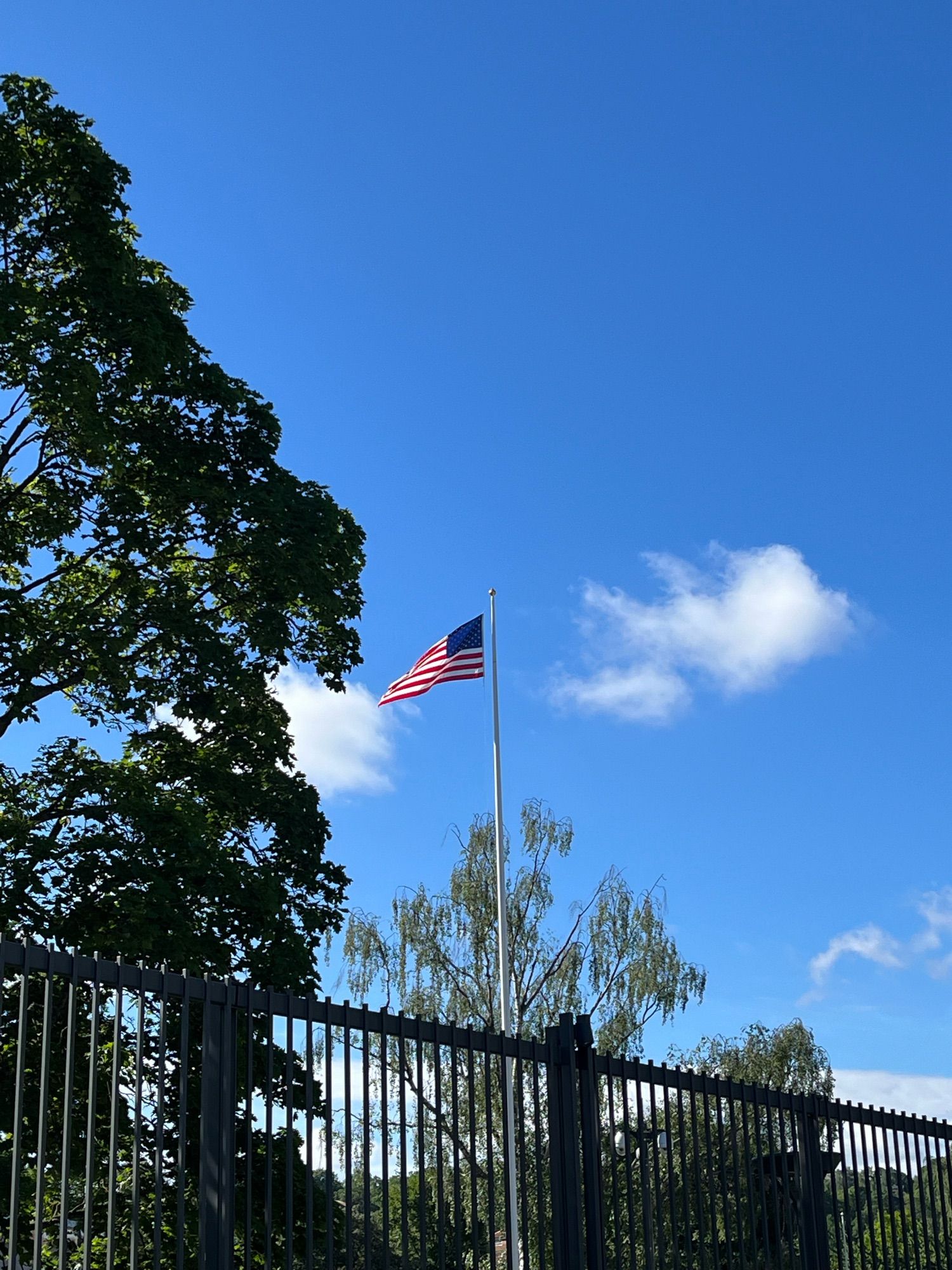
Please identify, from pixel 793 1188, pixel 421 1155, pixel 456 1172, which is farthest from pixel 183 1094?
pixel 793 1188

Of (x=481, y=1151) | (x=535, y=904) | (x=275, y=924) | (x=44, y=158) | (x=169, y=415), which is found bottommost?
(x=481, y=1151)

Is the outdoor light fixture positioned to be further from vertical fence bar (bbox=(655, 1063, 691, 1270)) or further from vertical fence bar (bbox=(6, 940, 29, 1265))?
vertical fence bar (bbox=(6, 940, 29, 1265))

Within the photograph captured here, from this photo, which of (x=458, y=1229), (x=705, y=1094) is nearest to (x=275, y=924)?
(x=705, y=1094)

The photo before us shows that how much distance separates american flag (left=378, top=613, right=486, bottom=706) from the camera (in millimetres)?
21344

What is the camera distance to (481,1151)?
28094 millimetres

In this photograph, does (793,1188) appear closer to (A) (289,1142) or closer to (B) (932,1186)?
(B) (932,1186)

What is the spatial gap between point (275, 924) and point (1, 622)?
15.7 ft

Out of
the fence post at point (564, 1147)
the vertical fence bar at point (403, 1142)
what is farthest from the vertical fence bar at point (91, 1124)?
the fence post at point (564, 1147)

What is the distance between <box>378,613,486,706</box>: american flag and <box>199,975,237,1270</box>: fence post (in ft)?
49.9

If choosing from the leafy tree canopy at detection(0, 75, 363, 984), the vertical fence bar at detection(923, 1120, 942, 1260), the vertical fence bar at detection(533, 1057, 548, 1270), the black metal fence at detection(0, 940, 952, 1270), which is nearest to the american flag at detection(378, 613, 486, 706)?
the leafy tree canopy at detection(0, 75, 363, 984)

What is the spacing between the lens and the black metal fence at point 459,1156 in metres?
5.56

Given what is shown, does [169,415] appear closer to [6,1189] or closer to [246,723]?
[246,723]

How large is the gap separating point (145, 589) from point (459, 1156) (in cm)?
1143

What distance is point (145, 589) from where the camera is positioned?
18.0m
